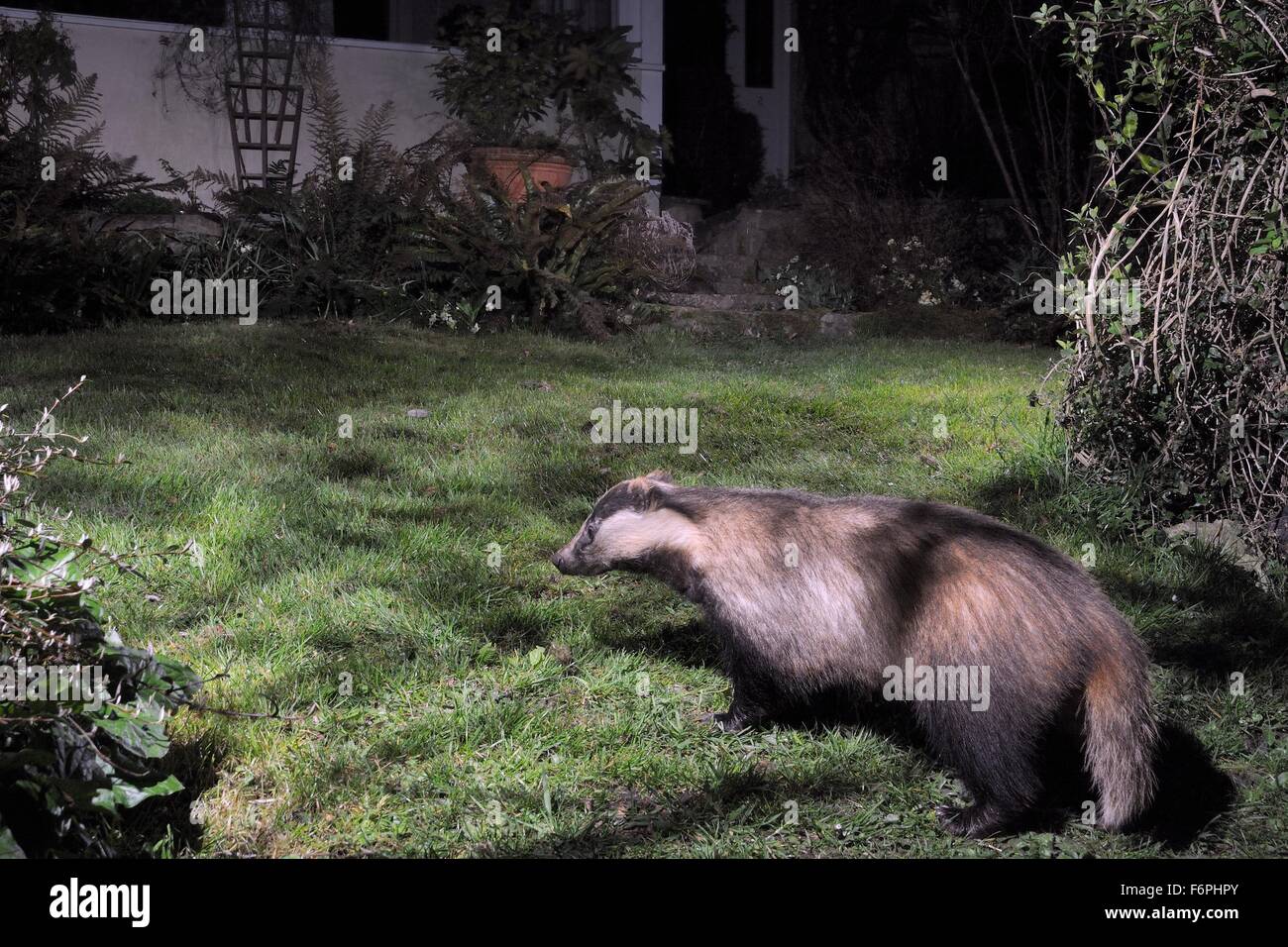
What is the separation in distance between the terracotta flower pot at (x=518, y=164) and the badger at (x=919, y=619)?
7699 millimetres

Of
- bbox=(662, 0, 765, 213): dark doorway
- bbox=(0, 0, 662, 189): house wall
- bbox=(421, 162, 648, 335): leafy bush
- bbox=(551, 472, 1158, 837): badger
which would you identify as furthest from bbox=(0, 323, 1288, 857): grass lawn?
bbox=(662, 0, 765, 213): dark doorway

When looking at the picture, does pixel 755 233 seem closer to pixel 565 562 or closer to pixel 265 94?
pixel 265 94

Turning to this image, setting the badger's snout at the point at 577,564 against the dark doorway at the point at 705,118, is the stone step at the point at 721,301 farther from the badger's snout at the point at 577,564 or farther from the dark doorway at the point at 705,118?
the badger's snout at the point at 577,564

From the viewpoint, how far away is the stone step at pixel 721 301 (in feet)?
35.2

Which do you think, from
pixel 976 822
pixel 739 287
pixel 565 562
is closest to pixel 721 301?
pixel 739 287

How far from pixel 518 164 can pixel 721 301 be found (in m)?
2.42

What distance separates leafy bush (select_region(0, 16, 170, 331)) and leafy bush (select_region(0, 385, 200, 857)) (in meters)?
6.37

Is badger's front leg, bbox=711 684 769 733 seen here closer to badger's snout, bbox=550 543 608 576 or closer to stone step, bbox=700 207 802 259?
badger's snout, bbox=550 543 608 576

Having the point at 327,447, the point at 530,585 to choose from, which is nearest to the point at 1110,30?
the point at 530,585

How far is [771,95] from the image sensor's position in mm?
16625

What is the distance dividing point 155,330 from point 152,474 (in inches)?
145

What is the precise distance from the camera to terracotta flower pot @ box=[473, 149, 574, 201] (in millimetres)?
10578

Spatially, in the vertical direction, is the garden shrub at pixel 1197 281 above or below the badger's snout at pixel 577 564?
above

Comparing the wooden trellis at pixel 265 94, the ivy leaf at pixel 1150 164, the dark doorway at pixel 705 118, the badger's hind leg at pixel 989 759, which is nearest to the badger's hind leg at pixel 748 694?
the badger's hind leg at pixel 989 759
